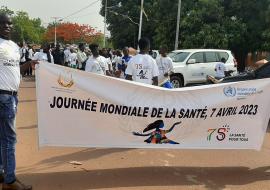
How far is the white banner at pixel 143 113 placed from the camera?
6.01 meters

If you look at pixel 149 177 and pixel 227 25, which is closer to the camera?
pixel 149 177

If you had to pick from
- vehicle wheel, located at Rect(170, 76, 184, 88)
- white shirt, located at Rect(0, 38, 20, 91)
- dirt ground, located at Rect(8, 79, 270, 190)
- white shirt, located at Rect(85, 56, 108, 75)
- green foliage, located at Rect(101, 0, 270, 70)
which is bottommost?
dirt ground, located at Rect(8, 79, 270, 190)

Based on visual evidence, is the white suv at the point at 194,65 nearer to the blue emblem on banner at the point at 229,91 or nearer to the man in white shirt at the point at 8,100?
the blue emblem on banner at the point at 229,91

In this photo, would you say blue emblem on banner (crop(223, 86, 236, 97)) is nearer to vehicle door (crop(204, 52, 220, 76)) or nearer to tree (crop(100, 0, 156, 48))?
vehicle door (crop(204, 52, 220, 76))

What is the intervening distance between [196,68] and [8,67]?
14.9 metres

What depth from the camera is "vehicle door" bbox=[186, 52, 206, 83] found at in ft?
64.2

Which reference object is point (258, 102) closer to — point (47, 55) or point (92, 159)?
point (92, 159)

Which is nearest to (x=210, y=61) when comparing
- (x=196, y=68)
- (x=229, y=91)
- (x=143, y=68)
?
(x=196, y=68)

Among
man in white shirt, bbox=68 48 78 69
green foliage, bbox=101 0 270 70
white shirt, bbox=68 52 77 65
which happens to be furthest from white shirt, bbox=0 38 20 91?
green foliage, bbox=101 0 270 70

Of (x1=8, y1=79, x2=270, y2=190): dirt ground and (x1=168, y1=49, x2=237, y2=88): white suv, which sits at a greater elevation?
(x1=168, y1=49, x2=237, y2=88): white suv

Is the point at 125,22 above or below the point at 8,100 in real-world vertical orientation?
above

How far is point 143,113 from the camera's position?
6.26 m

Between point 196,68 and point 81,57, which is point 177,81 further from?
point 81,57

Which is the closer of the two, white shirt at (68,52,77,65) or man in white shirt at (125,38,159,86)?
man in white shirt at (125,38,159,86)
